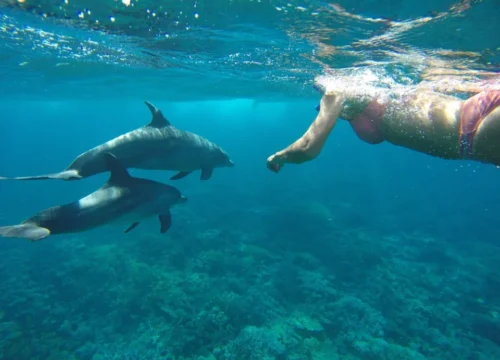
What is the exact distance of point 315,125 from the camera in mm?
3539

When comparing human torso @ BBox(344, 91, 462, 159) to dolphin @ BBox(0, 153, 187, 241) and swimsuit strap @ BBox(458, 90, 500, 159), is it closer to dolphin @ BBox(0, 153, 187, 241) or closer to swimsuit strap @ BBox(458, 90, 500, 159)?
swimsuit strap @ BBox(458, 90, 500, 159)

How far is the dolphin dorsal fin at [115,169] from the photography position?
17.7ft

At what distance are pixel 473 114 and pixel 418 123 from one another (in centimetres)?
58

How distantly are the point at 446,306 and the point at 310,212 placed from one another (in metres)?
10.8

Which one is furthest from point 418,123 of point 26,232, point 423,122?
point 26,232

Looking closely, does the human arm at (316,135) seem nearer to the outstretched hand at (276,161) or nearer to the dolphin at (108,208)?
the outstretched hand at (276,161)

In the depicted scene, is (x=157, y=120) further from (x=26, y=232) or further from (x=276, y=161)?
(x=276, y=161)

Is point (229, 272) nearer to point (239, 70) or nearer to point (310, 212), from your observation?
point (310, 212)

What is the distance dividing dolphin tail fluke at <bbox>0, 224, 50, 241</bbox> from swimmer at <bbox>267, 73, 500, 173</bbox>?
11.0ft

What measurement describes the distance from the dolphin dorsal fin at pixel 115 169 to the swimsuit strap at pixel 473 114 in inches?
209

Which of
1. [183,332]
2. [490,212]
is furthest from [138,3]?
[490,212]

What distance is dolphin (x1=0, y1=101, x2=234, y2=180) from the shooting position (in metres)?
5.74

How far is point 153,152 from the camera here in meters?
6.66

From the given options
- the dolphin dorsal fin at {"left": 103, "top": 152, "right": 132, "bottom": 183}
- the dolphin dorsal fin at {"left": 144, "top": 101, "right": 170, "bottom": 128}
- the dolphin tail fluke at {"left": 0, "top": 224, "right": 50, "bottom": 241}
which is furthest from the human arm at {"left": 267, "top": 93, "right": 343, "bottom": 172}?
the dolphin dorsal fin at {"left": 144, "top": 101, "right": 170, "bottom": 128}
